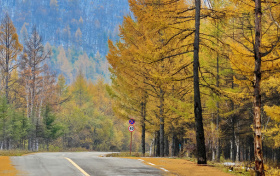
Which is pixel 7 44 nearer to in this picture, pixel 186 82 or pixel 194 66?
pixel 186 82

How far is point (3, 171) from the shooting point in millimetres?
9773

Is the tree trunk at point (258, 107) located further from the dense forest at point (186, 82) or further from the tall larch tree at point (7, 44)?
the tall larch tree at point (7, 44)

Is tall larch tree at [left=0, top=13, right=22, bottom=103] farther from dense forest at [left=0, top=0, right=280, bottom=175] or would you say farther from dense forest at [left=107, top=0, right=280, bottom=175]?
dense forest at [left=107, top=0, right=280, bottom=175]

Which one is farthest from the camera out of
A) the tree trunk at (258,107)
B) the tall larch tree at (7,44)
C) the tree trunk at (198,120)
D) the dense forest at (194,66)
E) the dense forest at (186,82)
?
the tall larch tree at (7,44)

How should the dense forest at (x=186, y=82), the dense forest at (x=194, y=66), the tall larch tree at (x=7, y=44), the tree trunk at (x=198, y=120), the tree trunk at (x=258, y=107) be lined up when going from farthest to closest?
the tall larch tree at (x=7, y=44)
the dense forest at (x=194, y=66)
the dense forest at (x=186, y=82)
the tree trunk at (x=198, y=120)
the tree trunk at (x=258, y=107)

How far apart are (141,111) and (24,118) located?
1969 cm

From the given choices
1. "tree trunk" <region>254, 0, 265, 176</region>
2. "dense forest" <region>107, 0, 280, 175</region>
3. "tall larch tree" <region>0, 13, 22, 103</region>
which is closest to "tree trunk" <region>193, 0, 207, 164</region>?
"dense forest" <region>107, 0, 280, 175</region>

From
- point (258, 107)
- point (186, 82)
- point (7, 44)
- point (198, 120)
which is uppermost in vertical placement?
point (7, 44)

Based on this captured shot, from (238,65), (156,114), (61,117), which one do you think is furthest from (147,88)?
(61,117)

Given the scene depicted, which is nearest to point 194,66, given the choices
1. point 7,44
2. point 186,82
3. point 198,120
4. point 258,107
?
point 198,120

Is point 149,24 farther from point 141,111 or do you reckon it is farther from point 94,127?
point 94,127

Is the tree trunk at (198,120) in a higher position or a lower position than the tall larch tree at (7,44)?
lower

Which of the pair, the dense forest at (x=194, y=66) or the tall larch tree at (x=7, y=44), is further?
the tall larch tree at (x=7, y=44)

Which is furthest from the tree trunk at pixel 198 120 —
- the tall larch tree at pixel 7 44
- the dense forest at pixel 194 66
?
the tall larch tree at pixel 7 44
